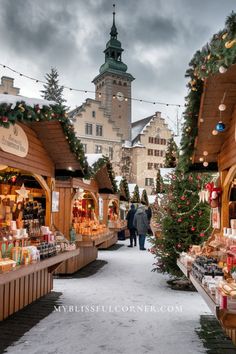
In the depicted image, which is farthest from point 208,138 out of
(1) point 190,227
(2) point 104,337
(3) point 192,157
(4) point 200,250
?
(2) point 104,337

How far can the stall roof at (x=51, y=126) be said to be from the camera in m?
4.82

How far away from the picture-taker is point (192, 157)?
6609 mm

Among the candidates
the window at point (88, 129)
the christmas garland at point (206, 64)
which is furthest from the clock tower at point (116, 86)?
the christmas garland at point (206, 64)

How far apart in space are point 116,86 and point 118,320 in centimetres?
4232

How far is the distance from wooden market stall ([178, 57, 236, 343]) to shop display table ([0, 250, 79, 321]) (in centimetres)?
214

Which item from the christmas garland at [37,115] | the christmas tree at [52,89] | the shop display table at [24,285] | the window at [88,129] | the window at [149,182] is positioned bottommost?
the shop display table at [24,285]

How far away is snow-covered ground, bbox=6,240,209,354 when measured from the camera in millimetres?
4590

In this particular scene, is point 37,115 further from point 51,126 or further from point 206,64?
point 206,64

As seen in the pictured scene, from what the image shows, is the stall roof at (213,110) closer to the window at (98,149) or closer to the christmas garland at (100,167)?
the christmas garland at (100,167)

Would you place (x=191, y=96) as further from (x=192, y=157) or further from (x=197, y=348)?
(x=197, y=348)

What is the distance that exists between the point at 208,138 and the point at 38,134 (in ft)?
9.88

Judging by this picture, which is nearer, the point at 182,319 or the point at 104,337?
the point at 104,337

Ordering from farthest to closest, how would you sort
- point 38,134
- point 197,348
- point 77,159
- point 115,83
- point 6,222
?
point 115,83, point 77,159, point 38,134, point 6,222, point 197,348

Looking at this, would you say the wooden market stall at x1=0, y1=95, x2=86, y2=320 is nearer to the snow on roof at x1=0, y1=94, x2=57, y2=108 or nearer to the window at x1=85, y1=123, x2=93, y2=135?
the snow on roof at x1=0, y1=94, x2=57, y2=108
